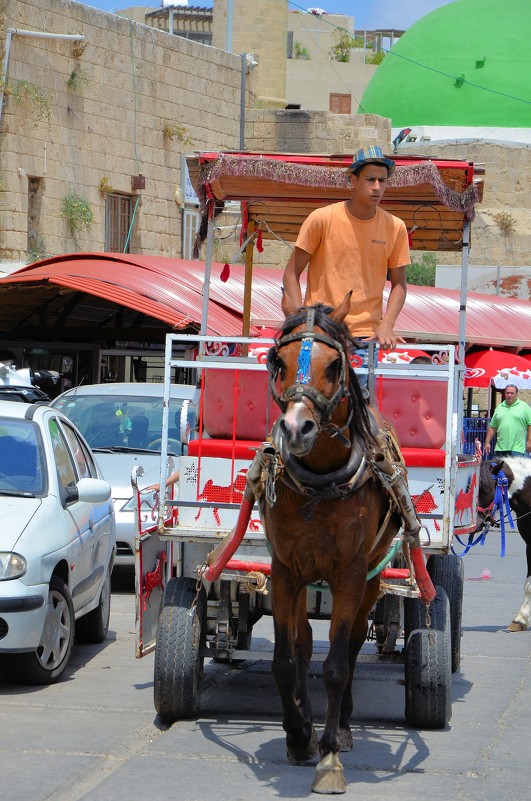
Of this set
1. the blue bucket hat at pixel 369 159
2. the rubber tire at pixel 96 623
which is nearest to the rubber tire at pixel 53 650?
the rubber tire at pixel 96 623

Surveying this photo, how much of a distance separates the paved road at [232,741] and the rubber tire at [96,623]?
0.18 meters

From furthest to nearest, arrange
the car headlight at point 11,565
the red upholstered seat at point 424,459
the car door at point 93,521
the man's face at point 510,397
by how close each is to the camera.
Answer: the man's face at point 510,397 < the car door at point 93,521 < the car headlight at point 11,565 < the red upholstered seat at point 424,459

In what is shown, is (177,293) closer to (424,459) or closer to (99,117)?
(99,117)

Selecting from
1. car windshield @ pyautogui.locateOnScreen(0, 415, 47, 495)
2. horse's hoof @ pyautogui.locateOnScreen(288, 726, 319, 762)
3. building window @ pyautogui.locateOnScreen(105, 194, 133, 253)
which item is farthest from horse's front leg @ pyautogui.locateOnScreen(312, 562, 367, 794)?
building window @ pyautogui.locateOnScreen(105, 194, 133, 253)

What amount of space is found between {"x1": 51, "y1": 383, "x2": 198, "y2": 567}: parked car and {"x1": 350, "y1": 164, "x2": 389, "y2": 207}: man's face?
16.1 ft

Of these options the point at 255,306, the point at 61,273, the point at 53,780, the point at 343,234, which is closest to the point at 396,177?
the point at 343,234

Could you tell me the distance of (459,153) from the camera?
41.8m

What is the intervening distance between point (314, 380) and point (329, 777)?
1658 millimetres

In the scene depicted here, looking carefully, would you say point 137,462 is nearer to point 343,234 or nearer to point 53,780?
point 343,234

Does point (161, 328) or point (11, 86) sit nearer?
point (161, 328)

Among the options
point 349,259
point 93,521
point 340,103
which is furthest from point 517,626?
point 340,103

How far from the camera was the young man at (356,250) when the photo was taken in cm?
689

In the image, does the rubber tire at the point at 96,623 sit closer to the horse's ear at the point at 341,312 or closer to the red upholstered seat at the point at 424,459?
the red upholstered seat at the point at 424,459

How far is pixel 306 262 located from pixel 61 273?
11.9m
